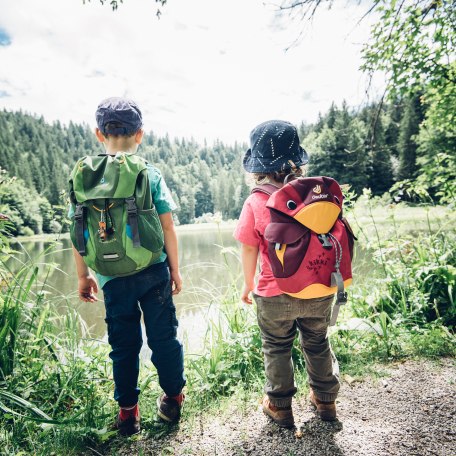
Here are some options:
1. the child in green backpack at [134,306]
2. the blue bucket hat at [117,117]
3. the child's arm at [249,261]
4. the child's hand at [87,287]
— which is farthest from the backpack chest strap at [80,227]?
the child's arm at [249,261]

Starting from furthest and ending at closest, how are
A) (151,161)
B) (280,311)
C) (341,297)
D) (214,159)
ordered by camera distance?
(214,159)
(151,161)
(280,311)
(341,297)

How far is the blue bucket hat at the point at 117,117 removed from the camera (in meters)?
1.52

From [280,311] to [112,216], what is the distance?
92 centimetres

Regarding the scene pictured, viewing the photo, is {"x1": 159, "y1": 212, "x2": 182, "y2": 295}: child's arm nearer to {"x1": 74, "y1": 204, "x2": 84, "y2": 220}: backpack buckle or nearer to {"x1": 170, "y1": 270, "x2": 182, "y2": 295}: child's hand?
{"x1": 170, "y1": 270, "x2": 182, "y2": 295}: child's hand

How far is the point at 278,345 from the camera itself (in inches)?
61.7

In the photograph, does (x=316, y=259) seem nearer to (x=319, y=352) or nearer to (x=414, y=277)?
(x=319, y=352)

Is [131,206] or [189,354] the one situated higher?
[131,206]

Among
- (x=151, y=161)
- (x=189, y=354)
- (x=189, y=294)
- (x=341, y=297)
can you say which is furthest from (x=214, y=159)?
(x=341, y=297)

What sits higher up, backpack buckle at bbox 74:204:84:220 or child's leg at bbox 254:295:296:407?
backpack buckle at bbox 74:204:84:220

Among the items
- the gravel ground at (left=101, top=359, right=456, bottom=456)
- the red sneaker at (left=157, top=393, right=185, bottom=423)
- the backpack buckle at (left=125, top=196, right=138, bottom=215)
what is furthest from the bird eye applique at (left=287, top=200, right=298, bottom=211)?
the red sneaker at (left=157, top=393, right=185, bottom=423)

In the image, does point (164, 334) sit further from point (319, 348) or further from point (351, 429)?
point (351, 429)

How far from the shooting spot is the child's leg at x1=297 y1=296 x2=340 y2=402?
1.53 m

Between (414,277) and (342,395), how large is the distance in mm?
1349

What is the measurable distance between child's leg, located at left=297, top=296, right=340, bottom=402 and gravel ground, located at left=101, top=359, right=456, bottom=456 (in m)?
0.14
